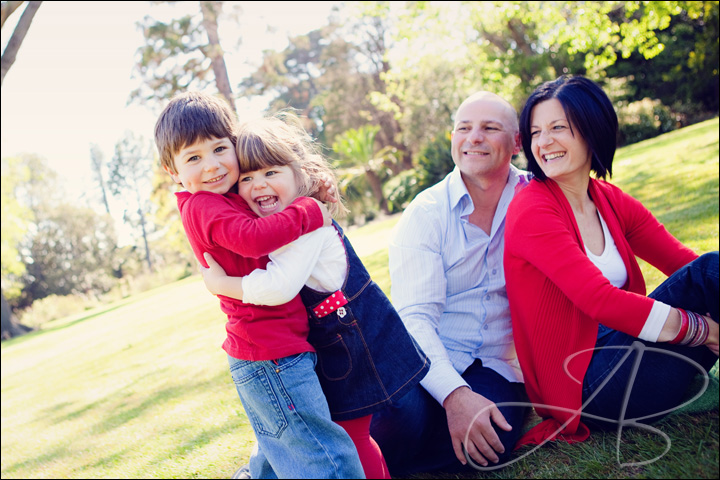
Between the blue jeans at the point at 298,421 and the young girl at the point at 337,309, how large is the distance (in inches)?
6.1

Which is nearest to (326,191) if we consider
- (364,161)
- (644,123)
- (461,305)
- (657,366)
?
(461,305)

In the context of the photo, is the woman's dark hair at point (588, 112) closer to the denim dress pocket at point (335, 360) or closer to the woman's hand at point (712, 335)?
the woman's hand at point (712, 335)

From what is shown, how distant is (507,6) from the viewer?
1210cm

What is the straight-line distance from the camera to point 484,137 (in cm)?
291

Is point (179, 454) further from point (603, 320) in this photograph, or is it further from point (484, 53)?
point (484, 53)

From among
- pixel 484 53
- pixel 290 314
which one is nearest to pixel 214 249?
pixel 290 314

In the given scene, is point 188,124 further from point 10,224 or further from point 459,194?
point 10,224

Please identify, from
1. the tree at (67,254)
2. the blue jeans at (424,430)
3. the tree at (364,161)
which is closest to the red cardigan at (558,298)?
the blue jeans at (424,430)

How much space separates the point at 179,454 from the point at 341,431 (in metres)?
2.32

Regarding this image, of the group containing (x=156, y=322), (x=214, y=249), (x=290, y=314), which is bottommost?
(x=156, y=322)

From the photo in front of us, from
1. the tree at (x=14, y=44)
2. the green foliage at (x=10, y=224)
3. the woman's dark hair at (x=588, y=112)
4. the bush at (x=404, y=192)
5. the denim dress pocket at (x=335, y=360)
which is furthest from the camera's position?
the green foliage at (x=10, y=224)

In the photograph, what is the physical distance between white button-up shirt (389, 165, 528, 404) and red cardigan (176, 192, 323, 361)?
0.83 meters

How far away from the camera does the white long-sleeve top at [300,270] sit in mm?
1953

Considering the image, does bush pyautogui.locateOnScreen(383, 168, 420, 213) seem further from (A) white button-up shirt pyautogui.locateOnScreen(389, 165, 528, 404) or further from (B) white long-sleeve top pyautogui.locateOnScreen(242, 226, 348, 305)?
(B) white long-sleeve top pyautogui.locateOnScreen(242, 226, 348, 305)
